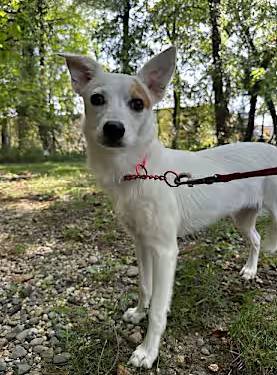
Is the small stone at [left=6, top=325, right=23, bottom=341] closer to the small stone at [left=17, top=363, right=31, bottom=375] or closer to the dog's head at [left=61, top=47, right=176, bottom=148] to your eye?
the small stone at [left=17, top=363, right=31, bottom=375]

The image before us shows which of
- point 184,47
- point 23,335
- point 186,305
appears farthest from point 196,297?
point 184,47

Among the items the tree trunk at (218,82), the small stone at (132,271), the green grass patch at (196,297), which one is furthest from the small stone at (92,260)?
the tree trunk at (218,82)

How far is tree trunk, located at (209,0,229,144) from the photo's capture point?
8.27 metres

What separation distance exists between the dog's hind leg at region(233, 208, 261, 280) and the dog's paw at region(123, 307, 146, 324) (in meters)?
1.10

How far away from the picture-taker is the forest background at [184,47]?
6383mm

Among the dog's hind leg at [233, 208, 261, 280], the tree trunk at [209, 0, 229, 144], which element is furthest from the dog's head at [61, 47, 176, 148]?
the tree trunk at [209, 0, 229, 144]

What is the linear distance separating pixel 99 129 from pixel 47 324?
148 centimetres

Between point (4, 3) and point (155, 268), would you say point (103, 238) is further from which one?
point (4, 3)

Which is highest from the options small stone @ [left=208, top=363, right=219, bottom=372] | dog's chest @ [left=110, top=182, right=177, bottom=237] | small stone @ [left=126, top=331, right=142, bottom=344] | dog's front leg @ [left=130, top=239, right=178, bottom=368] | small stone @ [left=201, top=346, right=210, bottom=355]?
dog's chest @ [left=110, top=182, right=177, bottom=237]

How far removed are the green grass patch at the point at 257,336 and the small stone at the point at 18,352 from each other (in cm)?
134

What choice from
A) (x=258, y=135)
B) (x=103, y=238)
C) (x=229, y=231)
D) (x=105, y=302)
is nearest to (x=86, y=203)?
(x=103, y=238)

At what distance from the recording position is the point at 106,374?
6.79 ft

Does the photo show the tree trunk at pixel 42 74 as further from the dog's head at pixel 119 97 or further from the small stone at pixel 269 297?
the small stone at pixel 269 297

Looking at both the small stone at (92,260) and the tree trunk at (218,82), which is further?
the tree trunk at (218,82)
